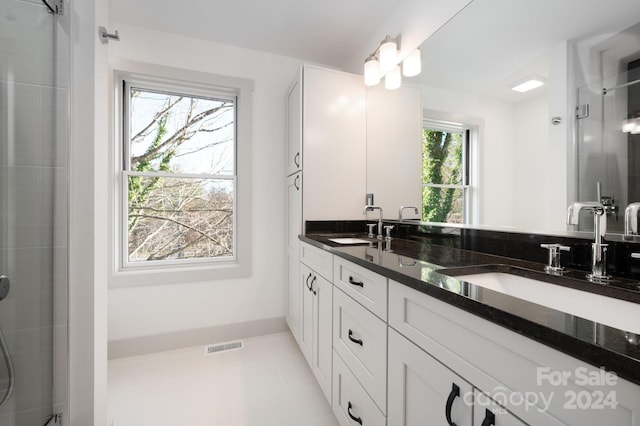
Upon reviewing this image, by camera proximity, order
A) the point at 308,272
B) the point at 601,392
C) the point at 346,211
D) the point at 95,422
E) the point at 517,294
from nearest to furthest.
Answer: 1. the point at 601,392
2. the point at 517,294
3. the point at 95,422
4. the point at 308,272
5. the point at 346,211

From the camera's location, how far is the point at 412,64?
1.83 m

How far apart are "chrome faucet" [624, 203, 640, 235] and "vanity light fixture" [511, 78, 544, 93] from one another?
57 centimetres

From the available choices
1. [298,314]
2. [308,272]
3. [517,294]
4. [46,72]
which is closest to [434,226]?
[517,294]

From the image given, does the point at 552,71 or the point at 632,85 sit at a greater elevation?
the point at 552,71

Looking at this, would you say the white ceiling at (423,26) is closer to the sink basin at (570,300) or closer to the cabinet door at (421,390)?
the sink basin at (570,300)

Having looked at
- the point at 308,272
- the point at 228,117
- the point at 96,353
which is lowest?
the point at 96,353

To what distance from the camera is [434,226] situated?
161 cm

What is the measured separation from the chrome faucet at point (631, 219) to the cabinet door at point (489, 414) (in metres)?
0.73

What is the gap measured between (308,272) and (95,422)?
121 cm

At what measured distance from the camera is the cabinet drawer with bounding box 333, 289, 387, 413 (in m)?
0.96

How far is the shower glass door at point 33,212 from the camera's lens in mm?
948

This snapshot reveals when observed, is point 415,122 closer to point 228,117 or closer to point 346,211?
point 346,211

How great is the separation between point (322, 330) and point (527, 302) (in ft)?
3.77

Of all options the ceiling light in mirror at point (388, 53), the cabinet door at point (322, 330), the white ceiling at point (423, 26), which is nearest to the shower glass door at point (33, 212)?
the cabinet door at point (322, 330)
